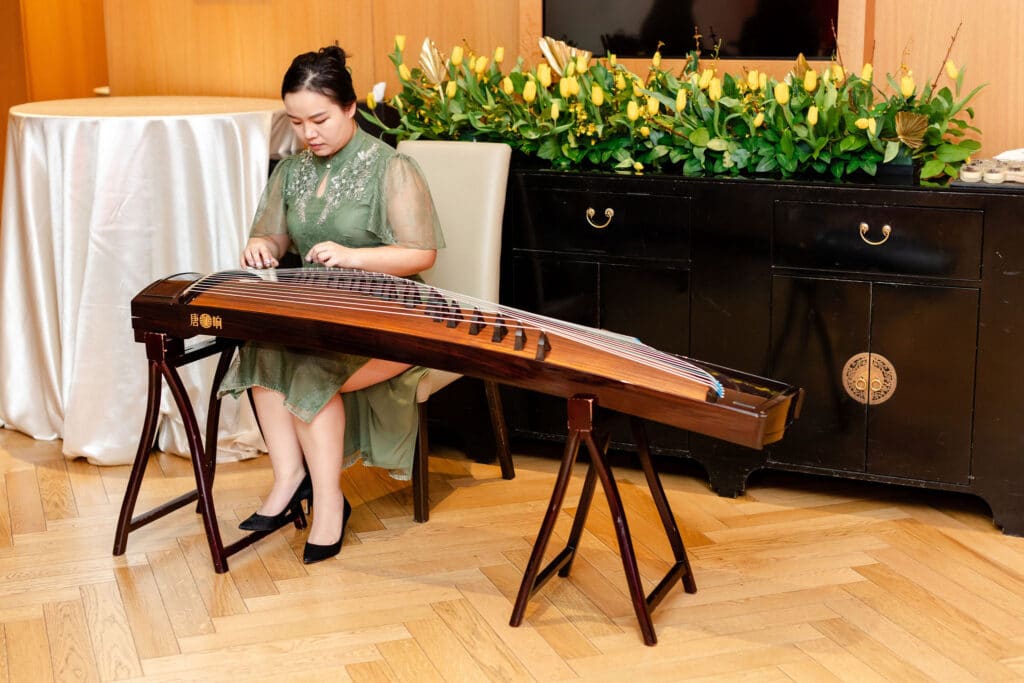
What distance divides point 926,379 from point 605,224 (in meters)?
0.87

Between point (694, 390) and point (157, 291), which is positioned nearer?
point (694, 390)

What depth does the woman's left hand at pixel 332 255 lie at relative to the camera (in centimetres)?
265

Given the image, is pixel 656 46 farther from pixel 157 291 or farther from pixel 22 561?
pixel 22 561

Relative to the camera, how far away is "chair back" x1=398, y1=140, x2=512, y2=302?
312cm

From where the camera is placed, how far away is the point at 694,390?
83.7 inches

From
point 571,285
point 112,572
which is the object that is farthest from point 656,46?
point 112,572

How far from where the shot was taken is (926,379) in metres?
2.92

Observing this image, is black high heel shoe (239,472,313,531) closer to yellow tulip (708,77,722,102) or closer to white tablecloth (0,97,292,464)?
white tablecloth (0,97,292,464)

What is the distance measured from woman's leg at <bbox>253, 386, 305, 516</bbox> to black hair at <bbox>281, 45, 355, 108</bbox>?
2.19 ft

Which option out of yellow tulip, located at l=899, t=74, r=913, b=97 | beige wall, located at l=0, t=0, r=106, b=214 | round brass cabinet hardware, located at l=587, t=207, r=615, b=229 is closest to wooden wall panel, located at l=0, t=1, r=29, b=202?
beige wall, located at l=0, t=0, r=106, b=214

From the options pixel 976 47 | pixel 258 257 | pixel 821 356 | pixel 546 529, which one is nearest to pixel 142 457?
pixel 258 257

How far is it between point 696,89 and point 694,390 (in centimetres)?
116

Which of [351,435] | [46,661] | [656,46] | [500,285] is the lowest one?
[46,661]

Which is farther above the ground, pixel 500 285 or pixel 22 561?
pixel 500 285
